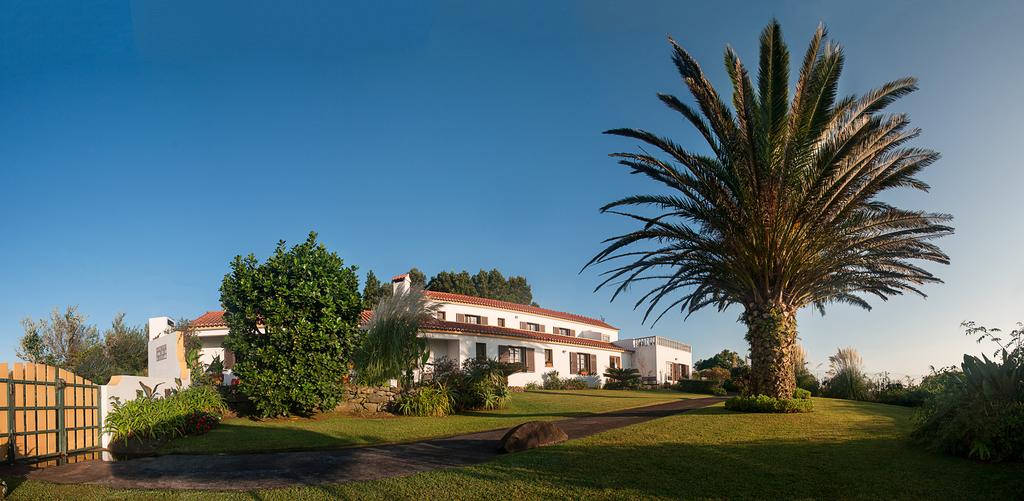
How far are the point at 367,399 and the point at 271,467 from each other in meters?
8.81

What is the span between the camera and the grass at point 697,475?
7180 mm

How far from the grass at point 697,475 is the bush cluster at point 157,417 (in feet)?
11.2

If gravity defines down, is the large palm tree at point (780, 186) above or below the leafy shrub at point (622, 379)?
above

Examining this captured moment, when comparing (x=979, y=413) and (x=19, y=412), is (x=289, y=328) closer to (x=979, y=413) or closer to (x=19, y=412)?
(x=19, y=412)

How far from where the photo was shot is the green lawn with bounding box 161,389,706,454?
40.2 feet

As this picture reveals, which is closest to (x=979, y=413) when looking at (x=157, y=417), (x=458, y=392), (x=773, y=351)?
(x=773, y=351)

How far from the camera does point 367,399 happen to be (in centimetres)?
1848

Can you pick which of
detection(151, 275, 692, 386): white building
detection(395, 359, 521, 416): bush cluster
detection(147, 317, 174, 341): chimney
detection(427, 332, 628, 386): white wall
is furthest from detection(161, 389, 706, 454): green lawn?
detection(427, 332, 628, 386): white wall

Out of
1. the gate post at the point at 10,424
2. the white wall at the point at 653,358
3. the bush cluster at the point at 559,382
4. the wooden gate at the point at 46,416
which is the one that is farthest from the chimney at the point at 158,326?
the white wall at the point at 653,358

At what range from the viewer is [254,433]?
13688 millimetres

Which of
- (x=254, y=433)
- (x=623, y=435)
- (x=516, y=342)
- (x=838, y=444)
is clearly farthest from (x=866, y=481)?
(x=516, y=342)

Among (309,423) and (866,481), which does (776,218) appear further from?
(309,423)

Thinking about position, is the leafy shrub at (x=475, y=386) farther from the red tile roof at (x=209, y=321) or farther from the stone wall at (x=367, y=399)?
the red tile roof at (x=209, y=321)

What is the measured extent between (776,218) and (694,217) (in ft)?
6.22
